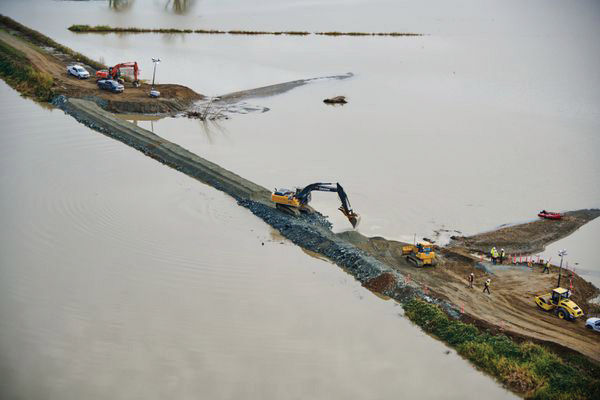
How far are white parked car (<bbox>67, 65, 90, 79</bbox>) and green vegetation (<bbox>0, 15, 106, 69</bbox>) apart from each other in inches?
155

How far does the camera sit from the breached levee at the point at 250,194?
23.2 m

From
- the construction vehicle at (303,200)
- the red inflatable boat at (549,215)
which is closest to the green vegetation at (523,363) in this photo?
the construction vehicle at (303,200)

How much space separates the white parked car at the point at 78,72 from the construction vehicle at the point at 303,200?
29674mm

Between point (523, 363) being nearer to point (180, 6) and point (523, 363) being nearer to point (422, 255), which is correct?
point (422, 255)

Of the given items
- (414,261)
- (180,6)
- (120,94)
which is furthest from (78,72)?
(180,6)

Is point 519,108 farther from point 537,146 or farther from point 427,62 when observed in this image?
point 427,62

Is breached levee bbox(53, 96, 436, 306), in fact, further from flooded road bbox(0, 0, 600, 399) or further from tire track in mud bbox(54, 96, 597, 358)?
flooded road bbox(0, 0, 600, 399)

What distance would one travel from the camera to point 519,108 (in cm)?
4969

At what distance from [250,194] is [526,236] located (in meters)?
14.0

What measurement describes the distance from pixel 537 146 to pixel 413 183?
12.6 metres

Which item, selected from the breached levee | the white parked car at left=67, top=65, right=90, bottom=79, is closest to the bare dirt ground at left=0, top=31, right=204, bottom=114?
the white parked car at left=67, top=65, right=90, bottom=79

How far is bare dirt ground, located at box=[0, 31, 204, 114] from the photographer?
45062mm

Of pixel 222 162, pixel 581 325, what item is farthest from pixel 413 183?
pixel 581 325

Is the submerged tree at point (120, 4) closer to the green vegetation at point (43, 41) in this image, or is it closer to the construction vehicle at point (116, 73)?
the green vegetation at point (43, 41)
